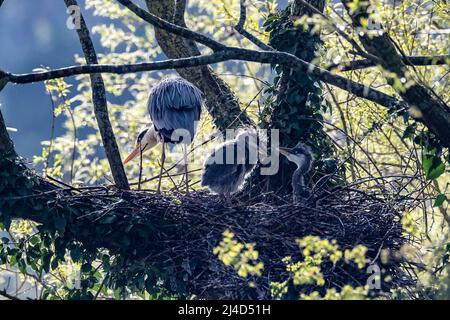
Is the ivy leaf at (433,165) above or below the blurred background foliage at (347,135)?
below

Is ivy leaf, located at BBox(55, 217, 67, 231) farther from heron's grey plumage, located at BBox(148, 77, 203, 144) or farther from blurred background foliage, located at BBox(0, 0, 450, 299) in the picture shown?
heron's grey plumage, located at BBox(148, 77, 203, 144)

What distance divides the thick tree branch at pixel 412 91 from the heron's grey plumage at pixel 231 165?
2619 millimetres

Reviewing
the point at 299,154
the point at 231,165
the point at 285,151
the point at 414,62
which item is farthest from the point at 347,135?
the point at 414,62

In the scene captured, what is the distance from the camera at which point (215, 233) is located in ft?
26.8

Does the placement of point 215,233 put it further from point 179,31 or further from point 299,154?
point 179,31

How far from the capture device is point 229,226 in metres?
8.15

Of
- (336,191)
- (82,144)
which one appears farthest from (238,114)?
(82,144)

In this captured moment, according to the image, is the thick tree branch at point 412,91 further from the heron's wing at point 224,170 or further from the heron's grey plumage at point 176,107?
the heron's grey plumage at point 176,107

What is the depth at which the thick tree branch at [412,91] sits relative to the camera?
6.66 m

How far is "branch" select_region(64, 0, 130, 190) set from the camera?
8.68 meters

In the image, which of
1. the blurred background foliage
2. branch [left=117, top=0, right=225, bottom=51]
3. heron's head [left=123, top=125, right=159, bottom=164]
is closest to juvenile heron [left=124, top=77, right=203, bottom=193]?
the blurred background foliage

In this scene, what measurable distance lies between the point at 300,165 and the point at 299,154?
14 centimetres

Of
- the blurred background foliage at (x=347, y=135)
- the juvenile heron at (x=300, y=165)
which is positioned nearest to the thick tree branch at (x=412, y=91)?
the blurred background foliage at (x=347, y=135)
